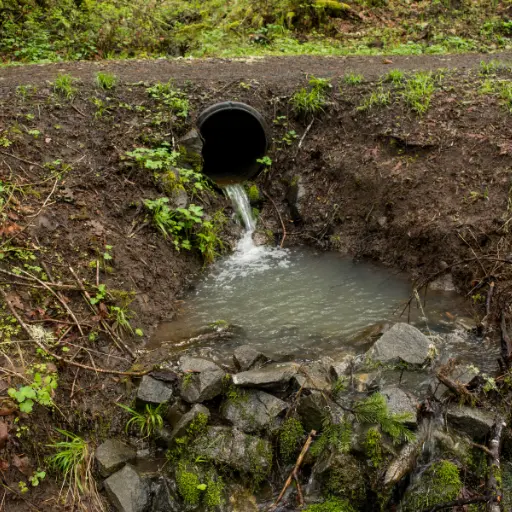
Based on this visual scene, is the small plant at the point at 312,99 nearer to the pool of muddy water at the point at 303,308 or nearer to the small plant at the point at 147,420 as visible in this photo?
the pool of muddy water at the point at 303,308

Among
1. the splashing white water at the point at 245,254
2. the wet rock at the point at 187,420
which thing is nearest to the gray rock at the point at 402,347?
the wet rock at the point at 187,420

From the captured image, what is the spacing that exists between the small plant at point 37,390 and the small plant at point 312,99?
17.3 ft

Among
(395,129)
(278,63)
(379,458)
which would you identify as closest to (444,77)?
(395,129)

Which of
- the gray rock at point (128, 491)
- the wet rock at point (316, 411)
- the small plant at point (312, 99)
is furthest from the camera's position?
the small plant at point (312, 99)

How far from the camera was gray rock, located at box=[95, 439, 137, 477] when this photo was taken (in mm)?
3404

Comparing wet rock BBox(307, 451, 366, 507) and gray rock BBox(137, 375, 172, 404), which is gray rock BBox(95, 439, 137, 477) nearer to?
gray rock BBox(137, 375, 172, 404)

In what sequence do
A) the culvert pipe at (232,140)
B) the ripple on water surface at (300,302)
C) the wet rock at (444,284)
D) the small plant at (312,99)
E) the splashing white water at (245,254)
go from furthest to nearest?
the small plant at (312,99)
the culvert pipe at (232,140)
the splashing white water at (245,254)
the wet rock at (444,284)
the ripple on water surface at (300,302)

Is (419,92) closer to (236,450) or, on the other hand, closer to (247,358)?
(247,358)

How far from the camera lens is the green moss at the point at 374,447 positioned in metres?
3.25

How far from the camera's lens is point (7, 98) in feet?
20.2

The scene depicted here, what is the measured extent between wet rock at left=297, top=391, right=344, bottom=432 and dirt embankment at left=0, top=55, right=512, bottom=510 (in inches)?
58.4

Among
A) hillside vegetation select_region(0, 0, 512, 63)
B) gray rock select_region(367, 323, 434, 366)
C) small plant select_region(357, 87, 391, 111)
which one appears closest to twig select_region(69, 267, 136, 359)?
gray rock select_region(367, 323, 434, 366)

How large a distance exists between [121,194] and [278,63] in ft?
15.2

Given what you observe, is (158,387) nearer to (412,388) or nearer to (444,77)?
(412,388)
